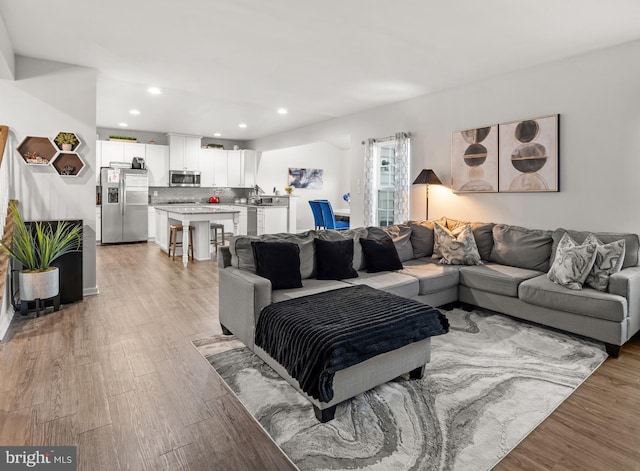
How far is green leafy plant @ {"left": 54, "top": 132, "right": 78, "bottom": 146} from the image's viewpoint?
4105 millimetres

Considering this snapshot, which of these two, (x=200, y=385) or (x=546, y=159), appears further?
(x=546, y=159)

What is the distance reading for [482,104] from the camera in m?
4.70

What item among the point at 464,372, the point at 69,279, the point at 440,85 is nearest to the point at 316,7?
the point at 440,85

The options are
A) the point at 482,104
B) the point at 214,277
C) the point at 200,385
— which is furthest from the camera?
the point at 214,277

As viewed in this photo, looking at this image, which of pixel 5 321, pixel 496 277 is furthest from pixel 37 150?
pixel 496 277

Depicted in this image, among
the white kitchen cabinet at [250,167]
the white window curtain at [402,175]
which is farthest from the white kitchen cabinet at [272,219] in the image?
the white window curtain at [402,175]

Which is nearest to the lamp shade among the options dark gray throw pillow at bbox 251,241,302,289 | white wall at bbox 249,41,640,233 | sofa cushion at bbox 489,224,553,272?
white wall at bbox 249,41,640,233

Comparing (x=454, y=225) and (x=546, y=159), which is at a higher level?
(x=546, y=159)

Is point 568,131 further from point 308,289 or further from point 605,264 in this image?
point 308,289

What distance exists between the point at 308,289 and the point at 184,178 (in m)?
7.34

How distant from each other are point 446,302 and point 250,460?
274 cm

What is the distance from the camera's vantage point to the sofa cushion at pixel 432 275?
371 centimetres

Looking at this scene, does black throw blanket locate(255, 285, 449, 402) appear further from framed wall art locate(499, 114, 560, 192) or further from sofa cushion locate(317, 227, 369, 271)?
framed wall art locate(499, 114, 560, 192)

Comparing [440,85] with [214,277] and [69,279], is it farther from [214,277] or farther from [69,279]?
[69,279]
